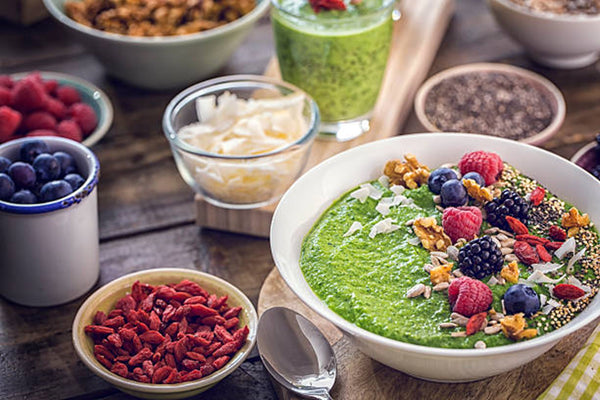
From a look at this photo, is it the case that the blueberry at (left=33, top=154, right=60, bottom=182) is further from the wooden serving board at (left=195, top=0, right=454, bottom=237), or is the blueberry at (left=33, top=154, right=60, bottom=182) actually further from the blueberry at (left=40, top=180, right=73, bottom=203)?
the wooden serving board at (left=195, top=0, right=454, bottom=237)


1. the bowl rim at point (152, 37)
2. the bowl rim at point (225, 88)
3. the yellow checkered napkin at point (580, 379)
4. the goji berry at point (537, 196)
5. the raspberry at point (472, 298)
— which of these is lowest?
the yellow checkered napkin at point (580, 379)

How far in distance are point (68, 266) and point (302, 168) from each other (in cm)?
68

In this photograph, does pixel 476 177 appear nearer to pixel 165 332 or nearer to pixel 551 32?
pixel 165 332

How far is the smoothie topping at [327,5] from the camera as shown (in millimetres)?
2189

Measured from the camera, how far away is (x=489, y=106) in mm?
2455

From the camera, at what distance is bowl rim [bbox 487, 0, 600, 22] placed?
2.48 meters

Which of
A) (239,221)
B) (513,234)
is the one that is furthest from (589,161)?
(239,221)

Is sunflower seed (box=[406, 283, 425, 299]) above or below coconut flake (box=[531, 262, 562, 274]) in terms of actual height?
below

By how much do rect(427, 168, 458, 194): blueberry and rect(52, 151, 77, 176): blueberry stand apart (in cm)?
85

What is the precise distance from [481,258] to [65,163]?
3.24ft

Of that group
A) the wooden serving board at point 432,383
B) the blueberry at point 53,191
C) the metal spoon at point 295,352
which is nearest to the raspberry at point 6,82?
the blueberry at point 53,191

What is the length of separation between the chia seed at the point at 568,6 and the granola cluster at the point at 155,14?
3.14 feet

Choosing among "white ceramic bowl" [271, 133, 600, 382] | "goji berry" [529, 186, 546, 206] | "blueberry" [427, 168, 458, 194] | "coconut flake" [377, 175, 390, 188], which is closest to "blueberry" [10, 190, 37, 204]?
"white ceramic bowl" [271, 133, 600, 382]

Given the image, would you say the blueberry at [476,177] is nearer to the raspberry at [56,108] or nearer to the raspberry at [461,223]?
the raspberry at [461,223]
